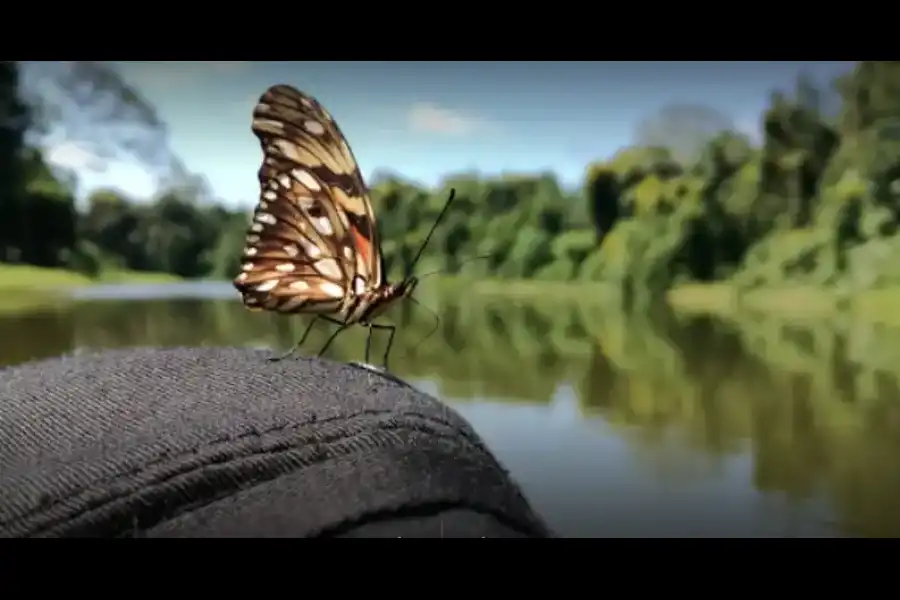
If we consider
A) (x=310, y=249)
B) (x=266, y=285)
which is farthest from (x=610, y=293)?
(x=310, y=249)

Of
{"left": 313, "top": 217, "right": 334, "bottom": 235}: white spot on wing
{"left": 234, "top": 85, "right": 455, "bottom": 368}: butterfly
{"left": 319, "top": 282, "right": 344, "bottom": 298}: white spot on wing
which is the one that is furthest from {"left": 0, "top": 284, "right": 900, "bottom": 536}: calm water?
{"left": 313, "top": 217, "right": 334, "bottom": 235}: white spot on wing

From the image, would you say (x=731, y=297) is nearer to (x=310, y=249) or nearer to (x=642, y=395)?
(x=642, y=395)

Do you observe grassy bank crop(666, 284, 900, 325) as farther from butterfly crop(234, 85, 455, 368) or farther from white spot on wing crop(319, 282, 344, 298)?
white spot on wing crop(319, 282, 344, 298)

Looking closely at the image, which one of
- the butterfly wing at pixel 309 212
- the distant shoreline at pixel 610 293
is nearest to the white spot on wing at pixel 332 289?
the butterfly wing at pixel 309 212
